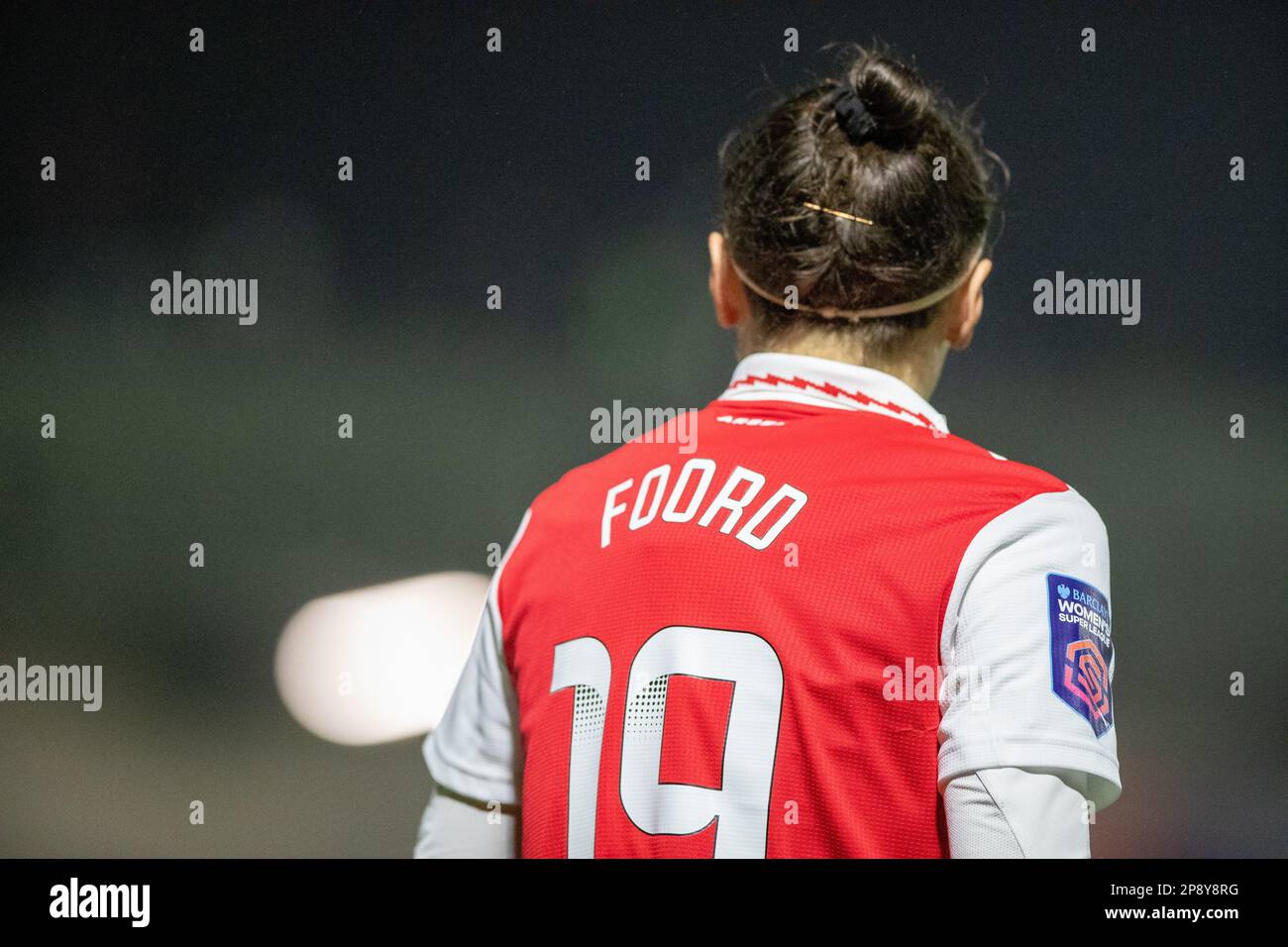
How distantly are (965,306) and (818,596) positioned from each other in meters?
0.28

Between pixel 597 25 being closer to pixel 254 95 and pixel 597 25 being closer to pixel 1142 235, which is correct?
pixel 254 95

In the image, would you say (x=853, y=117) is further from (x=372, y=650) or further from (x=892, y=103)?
(x=372, y=650)

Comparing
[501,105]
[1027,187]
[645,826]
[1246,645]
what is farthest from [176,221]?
[1246,645]

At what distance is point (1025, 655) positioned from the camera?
2.13 feet

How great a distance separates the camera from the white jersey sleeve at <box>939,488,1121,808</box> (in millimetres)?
637

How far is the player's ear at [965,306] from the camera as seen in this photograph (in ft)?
2.66

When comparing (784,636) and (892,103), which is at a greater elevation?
(892,103)

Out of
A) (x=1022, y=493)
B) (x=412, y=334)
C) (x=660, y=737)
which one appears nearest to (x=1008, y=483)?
(x=1022, y=493)

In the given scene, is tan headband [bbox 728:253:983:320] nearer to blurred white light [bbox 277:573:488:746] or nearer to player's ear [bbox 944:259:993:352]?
player's ear [bbox 944:259:993:352]

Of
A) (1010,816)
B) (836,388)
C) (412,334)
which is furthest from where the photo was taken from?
(412,334)

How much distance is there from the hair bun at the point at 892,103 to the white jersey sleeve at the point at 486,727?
379mm

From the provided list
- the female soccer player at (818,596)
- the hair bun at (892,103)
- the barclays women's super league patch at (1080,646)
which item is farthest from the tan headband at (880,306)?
the barclays women's super league patch at (1080,646)
